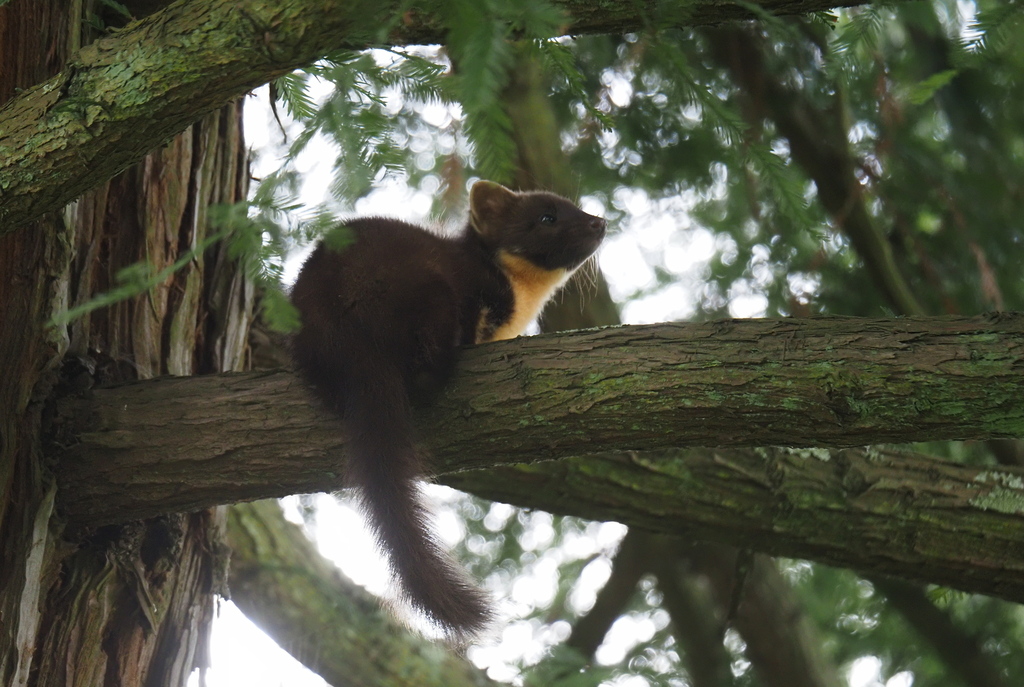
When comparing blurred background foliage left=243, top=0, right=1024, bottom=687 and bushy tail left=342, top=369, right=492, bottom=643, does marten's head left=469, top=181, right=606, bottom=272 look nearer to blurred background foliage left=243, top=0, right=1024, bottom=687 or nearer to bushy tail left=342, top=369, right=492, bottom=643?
blurred background foliage left=243, top=0, right=1024, bottom=687

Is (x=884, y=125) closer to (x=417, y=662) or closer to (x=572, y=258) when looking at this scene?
(x=572, y=258)

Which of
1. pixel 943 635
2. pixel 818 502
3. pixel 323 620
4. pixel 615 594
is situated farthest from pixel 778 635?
pixel 323 620

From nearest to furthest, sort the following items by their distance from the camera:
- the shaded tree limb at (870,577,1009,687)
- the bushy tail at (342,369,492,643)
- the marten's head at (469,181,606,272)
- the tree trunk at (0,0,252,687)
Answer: the bushy tail at (342,369,492,643), the tree trunk at (0,0,252,687), the marten's head at (469,181,606,272), the shaded tree limb at (870,577,1009,687)

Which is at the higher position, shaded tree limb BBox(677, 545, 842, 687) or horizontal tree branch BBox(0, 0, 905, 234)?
horizontal tree branch BBox(0, 0, 905, 234)

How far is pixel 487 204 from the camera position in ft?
15.9

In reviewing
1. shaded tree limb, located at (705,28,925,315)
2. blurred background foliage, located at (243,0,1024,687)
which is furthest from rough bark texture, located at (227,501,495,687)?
shaded tree limb, located at (705,28,925,315)

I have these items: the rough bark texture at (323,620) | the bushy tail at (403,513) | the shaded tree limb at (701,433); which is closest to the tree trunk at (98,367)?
the shaded tree limb at (701,433)

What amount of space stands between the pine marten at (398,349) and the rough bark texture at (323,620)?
1.75 m

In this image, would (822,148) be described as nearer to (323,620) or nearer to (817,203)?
(817,203)

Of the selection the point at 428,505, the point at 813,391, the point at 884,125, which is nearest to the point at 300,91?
the point at 428,505

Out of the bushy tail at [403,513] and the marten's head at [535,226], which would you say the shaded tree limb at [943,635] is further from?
the bushy tail at [403,513]

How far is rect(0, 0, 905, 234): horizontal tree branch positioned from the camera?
1.92m

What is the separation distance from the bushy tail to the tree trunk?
37.0 inches

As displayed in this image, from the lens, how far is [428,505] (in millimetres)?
3119
